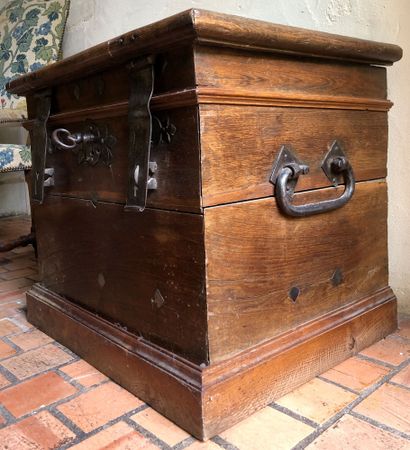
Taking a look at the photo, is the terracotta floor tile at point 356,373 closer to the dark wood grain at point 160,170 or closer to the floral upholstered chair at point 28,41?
the dark wood grain at point 160,170

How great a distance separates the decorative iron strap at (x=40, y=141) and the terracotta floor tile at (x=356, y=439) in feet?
2.68

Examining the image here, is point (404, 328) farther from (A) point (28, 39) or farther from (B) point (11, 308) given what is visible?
(A) point (28, 39)

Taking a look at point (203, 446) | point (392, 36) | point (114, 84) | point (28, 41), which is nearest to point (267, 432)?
point (203, 446)

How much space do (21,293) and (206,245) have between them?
1085 mm

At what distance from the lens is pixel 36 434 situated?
2.68 feet

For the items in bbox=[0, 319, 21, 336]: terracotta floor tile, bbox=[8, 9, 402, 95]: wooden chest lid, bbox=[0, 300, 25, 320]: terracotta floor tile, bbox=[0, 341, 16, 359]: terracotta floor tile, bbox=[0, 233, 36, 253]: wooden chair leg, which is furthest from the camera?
bbox=[0, 233, 36, 253]: wooden chair leg

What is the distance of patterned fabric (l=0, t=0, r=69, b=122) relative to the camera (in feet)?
6.97

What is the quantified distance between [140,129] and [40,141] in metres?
0.41

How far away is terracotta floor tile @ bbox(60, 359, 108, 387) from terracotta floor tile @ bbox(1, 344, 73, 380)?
0.12ft

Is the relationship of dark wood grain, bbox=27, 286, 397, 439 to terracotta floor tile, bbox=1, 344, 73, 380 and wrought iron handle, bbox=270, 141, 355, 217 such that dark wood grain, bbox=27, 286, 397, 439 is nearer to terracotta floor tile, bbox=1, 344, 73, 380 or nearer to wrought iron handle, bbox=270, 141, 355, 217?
terracotta floor tile, bbox=1, 344, 73, 380

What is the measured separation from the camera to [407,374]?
3.19ft

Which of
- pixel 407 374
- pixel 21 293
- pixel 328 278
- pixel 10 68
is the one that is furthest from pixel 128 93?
pixel 10 68

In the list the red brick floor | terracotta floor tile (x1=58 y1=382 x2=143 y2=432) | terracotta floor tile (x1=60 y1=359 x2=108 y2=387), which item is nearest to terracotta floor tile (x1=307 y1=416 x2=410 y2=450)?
the red brick floor

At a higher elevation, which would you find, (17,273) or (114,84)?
(114,84)
